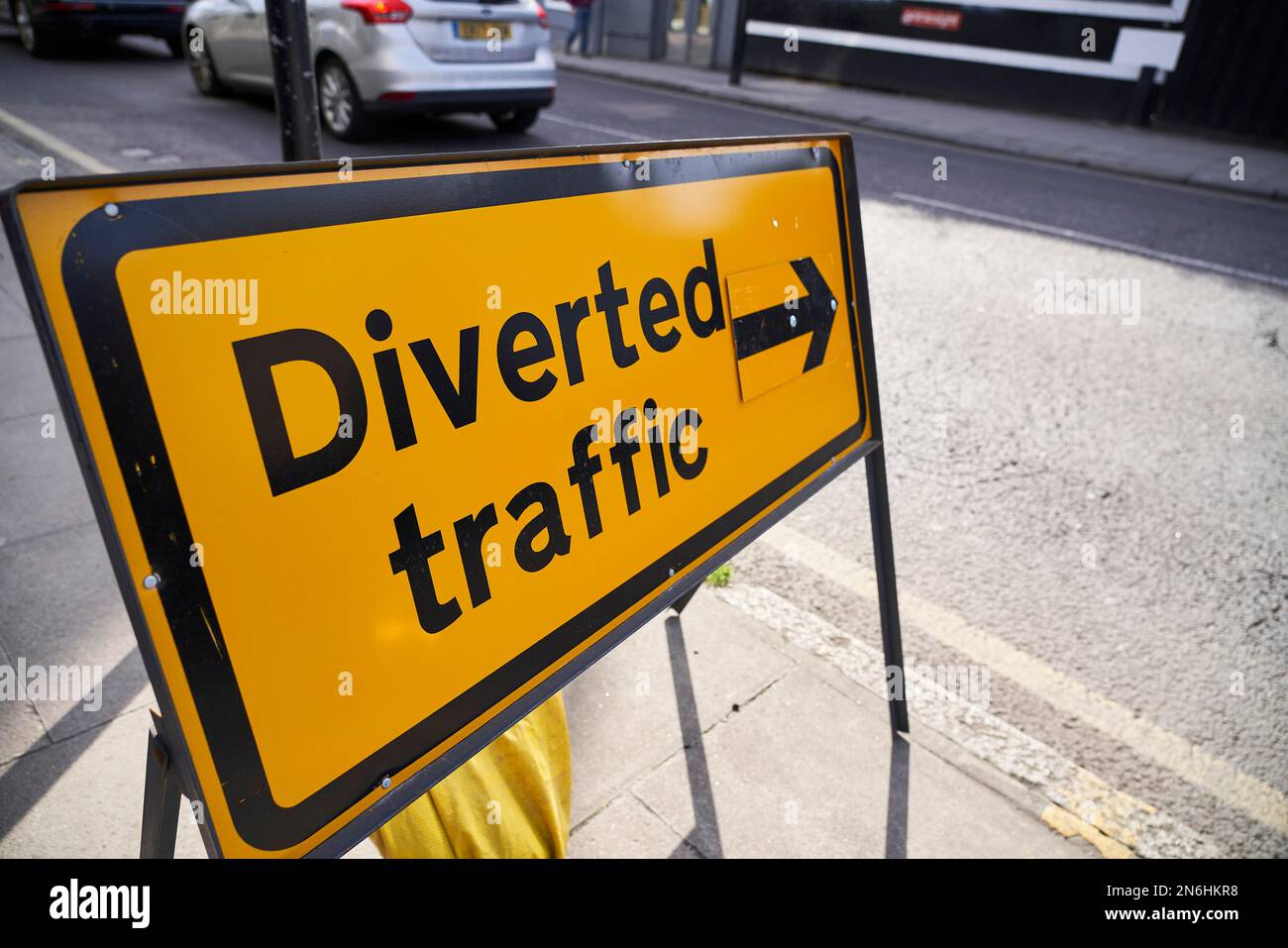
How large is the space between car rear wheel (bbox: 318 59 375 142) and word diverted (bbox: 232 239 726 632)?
7.15 meters

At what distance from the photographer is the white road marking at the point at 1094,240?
6.50 meters

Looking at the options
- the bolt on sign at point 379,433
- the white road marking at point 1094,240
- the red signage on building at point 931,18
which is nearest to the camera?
the bolt on sign at point 379,433

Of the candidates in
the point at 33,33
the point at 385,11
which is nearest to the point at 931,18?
the point at 385,11

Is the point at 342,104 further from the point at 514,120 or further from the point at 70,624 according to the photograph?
the point at 70,624

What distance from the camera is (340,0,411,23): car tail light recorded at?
23.2 feet

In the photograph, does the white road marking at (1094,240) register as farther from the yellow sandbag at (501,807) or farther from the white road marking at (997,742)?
the yellow sandbag at (501,807)

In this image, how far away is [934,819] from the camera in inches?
81.4

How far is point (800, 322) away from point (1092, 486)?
233 centimetres

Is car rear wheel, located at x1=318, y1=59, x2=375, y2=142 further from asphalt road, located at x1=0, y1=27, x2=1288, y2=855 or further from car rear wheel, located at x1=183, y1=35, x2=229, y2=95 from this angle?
car rear wheel, located at x1=183, y1=35, x2=229, y2=95

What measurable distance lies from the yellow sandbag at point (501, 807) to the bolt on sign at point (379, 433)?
463 millimetres

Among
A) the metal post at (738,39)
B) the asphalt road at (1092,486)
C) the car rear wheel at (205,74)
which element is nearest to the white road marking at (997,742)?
the asphalt road at (1092,486)

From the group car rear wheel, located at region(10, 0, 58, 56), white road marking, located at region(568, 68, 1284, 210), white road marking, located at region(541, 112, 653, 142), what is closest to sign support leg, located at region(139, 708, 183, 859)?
white road marking, located at region(568, 68, 1284, 210)

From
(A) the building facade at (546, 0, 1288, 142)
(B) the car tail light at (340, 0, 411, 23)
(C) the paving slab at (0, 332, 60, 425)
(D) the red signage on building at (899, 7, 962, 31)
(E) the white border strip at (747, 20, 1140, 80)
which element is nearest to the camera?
(C) the paving slab at (0, 332, 60, 425)
